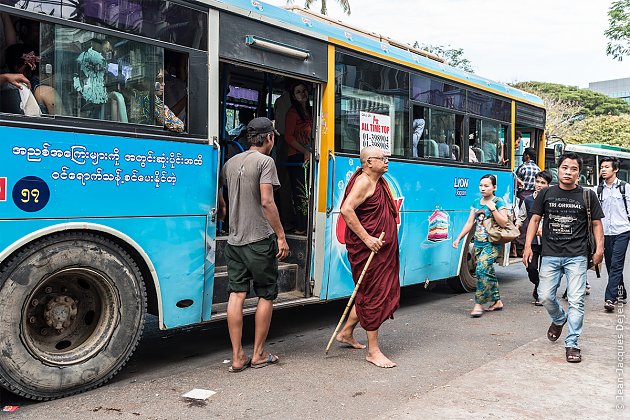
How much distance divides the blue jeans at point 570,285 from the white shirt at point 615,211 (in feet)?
8.80

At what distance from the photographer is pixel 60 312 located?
13.7ft

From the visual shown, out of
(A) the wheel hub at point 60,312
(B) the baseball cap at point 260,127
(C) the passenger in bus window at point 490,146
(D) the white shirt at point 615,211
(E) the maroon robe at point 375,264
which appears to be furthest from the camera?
(C) the passenger in bus window at point 490,146

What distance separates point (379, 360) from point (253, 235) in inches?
60.8

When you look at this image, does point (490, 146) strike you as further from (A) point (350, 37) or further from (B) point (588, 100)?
(B) point (588, 100)

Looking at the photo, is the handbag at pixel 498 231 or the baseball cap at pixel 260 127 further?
the handbag at pixel 498 231

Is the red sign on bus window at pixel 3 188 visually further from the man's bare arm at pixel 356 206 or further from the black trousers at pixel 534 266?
the black trousers at pixel 534 266

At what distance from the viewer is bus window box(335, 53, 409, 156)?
6152mm

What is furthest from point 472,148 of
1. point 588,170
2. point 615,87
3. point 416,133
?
point 615,87

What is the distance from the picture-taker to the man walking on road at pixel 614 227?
7.52m

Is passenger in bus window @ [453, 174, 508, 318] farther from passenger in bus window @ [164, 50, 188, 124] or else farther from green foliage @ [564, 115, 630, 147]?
green foliage @ [564, 115, 630, 147]

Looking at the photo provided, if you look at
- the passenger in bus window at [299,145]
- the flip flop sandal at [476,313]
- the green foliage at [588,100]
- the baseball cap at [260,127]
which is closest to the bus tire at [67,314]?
the baseball cap at [260,127]

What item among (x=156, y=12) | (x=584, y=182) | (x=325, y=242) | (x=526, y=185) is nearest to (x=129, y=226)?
(x=156, y=12)

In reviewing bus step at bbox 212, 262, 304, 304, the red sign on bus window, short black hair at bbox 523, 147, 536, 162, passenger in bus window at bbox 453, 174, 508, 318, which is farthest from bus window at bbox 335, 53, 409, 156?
short black hair at bbox 523, 147, 536, 162

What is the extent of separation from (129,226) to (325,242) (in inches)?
90.2
